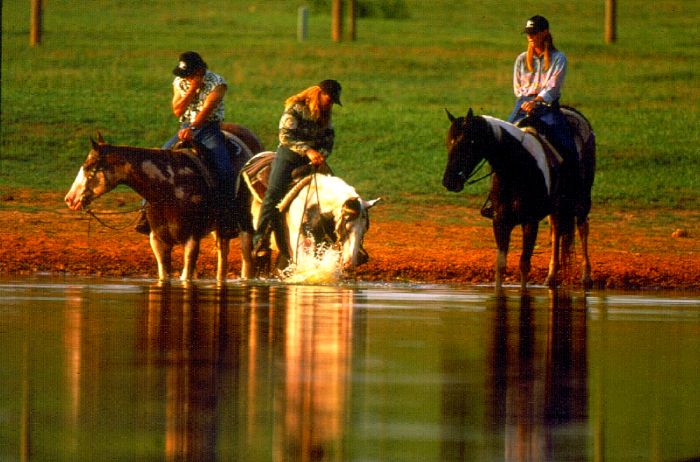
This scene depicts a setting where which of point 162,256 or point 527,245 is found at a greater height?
point 527,245

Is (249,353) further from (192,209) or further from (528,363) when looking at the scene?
(192,209)

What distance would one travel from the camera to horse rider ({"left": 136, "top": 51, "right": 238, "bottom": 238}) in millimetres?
20094

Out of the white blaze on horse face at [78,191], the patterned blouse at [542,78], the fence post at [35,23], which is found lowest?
the white blaze on horse face at [78,191]

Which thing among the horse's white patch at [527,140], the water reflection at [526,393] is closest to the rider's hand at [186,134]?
the horse's white patch at [527,140]

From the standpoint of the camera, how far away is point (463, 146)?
19.1 metres

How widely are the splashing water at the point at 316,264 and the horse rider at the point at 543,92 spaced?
74.4 inches

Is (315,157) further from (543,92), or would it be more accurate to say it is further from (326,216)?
(543,92)

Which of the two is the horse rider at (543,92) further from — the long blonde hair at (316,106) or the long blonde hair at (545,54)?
the long blonde hair at (316,106)

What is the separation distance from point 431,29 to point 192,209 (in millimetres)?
51230

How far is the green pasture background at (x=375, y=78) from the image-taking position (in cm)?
3666

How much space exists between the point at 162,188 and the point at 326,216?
180cm

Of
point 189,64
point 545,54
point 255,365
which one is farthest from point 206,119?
point 255,365

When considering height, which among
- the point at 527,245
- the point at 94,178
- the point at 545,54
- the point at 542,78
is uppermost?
the point at 545,54

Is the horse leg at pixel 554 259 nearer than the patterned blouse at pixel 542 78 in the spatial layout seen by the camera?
No
